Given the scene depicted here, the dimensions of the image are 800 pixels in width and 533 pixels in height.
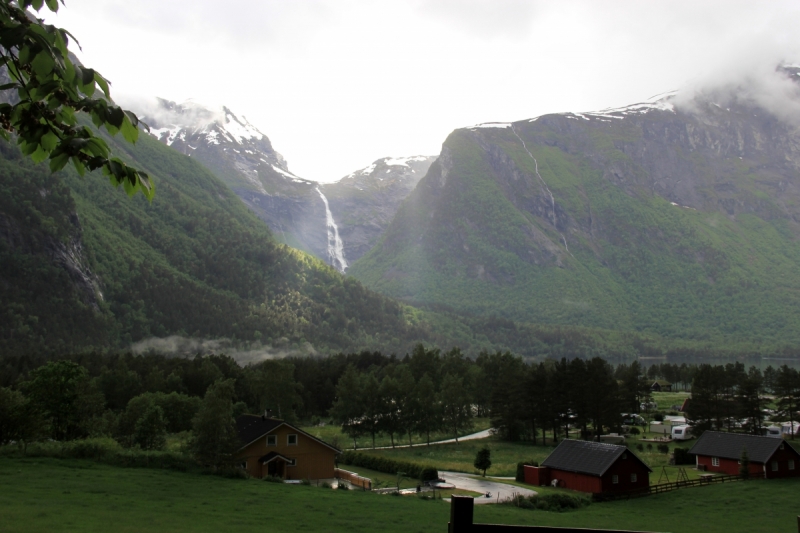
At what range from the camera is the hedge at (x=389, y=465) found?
48053 millimetres

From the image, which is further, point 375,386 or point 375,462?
point 375,386

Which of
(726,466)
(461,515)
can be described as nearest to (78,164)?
(461,515)

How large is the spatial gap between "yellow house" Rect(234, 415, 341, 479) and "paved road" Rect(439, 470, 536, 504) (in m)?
10.1

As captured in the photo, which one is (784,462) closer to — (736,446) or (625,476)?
(736,446)

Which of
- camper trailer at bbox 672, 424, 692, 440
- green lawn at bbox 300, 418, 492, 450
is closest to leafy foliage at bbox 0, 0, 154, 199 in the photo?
green lawn at bbox 300, 418, 492, 450

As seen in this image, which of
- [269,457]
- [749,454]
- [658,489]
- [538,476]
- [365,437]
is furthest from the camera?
[365,437]

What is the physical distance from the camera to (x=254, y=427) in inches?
2072

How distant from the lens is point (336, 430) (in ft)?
283

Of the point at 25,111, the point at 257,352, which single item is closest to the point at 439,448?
the point at 25,111

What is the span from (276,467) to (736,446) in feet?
130

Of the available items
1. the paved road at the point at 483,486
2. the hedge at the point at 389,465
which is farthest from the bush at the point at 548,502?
the hedge at the point at 389,465

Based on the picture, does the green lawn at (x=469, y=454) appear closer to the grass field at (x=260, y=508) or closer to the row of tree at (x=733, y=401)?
the grass field at (x=260, y=508)

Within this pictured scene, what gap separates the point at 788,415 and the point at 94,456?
7737 cm

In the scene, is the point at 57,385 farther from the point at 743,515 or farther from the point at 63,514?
the point at 743,515
